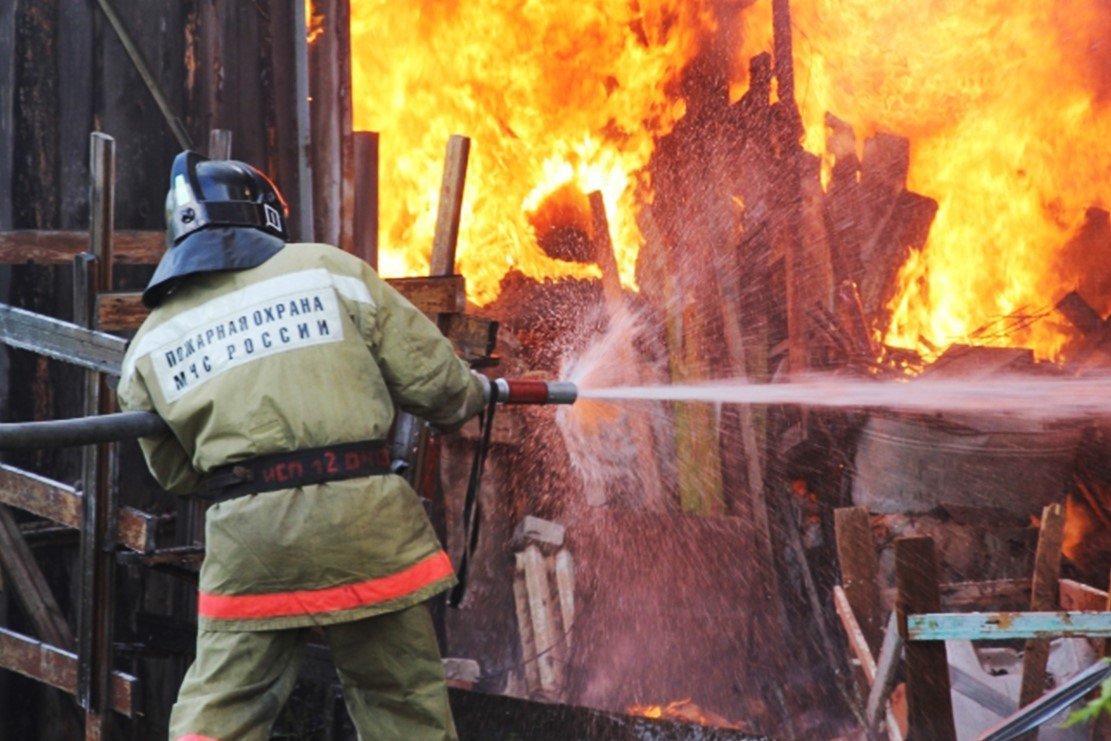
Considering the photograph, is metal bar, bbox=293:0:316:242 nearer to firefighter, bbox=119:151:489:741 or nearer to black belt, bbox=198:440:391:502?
firefighter, bbox=119:151:489:741

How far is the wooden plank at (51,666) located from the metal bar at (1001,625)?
115 inches

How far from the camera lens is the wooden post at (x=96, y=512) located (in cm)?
463

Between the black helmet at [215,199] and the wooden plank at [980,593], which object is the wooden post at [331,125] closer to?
the black helmet at [215,199]

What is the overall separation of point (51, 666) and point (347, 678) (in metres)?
1.79

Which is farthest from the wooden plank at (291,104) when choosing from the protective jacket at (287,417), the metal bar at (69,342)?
the protective jacket at (287,417)

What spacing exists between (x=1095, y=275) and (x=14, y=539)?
675 centimetres

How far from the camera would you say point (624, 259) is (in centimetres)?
801

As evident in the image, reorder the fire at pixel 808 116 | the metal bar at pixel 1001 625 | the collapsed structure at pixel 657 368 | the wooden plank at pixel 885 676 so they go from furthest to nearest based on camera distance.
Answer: the fire at pixel 808 116, the collapsed structure at pixel 657 368, the wooden plank at pixel 885 676, the metal bar at pixel 1001 625

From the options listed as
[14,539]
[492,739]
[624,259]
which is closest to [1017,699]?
[492,739]

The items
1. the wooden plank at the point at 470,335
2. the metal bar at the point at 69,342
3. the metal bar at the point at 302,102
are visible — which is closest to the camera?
the metal bar at the point at 69,342

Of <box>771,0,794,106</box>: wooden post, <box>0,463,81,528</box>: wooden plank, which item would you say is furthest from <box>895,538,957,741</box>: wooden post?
<box>771,0,794,106</box>: wooden post

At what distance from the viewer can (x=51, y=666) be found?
497 centimetres

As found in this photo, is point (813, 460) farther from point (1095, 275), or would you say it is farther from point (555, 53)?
point (555, 53)

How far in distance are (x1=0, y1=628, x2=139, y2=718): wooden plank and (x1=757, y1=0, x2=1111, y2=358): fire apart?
5.62 metres
